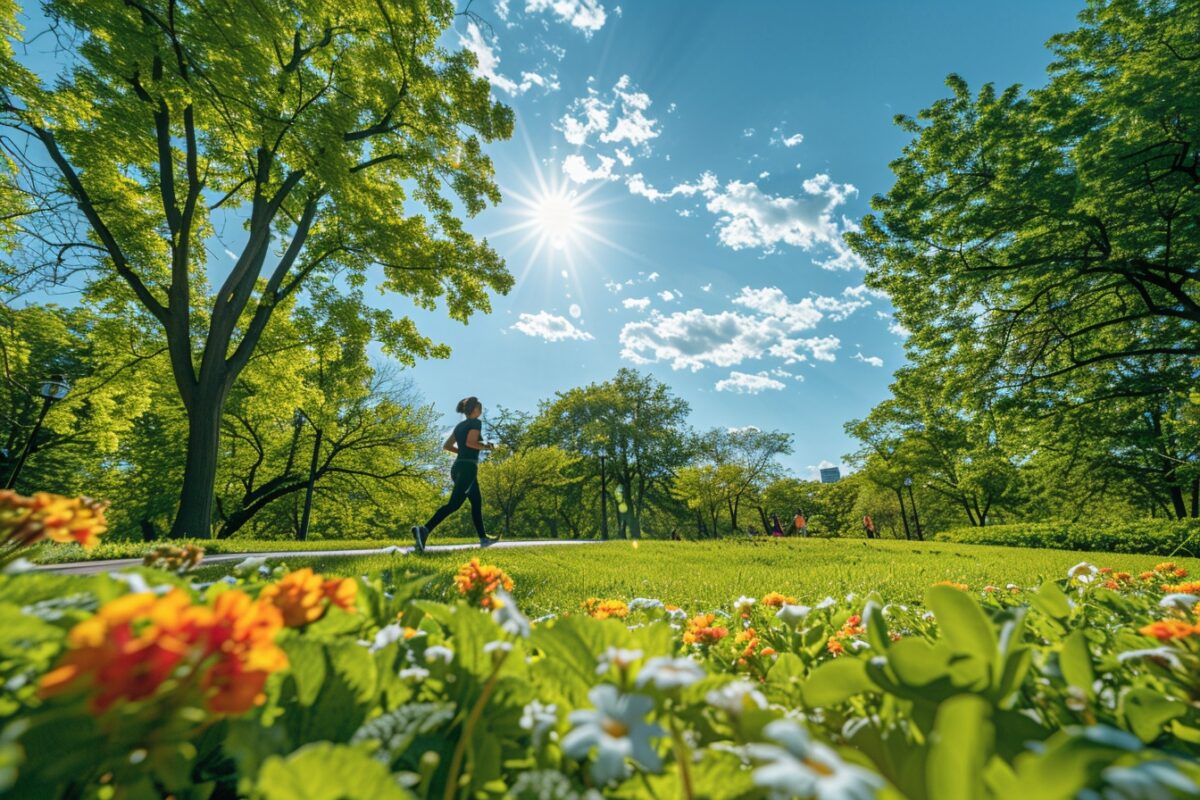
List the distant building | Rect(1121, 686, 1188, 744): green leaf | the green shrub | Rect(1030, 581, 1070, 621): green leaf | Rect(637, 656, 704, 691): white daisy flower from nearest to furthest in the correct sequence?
Rect(637, 656, 704, 691): white daisy flower < Rect(1121, 686, 1188, 744): green leaf < Rect(1030, 581, 1070, 621): green leaf < the green shrub < the distant building

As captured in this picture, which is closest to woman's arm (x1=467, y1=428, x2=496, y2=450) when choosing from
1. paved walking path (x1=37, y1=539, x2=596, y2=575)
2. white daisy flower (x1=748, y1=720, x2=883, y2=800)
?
paved walking path (x1=37, y1=539, x2=596, y2=575)

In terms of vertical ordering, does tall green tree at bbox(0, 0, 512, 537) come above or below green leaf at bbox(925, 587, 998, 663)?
above

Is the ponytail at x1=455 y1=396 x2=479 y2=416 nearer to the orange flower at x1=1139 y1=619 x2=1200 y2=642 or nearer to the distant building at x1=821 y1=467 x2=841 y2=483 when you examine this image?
the orange flower at x1=1139 y1=619 x2=1200 y2=642

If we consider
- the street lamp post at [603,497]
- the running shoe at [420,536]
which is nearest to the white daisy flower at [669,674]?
the running shoe at [420,536]

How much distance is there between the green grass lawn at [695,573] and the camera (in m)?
3.96

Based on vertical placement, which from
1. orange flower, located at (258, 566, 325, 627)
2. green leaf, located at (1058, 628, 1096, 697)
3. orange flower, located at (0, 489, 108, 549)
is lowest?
green leaf, located at (1058, 628, 1096, 697)

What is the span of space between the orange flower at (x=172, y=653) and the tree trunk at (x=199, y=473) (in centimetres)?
983

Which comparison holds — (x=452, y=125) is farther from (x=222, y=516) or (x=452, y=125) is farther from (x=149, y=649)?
(x=222, y=516)

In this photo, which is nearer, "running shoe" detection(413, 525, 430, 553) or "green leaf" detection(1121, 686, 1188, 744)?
"green leaf" detection(1121, 686, 1188, 744)

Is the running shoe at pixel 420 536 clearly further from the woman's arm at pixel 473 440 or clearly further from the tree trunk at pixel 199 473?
the tree trunk at pixel 199 473

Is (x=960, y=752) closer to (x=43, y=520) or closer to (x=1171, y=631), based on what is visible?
(x=1171, y=631)

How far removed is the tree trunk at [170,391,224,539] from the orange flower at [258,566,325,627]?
9516mm

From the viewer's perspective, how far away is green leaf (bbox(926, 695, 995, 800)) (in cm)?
43

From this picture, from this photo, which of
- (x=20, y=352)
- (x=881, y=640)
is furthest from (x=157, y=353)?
(x=881, y=640)
